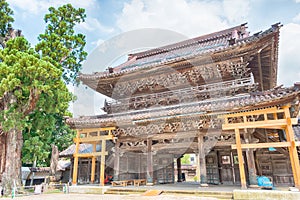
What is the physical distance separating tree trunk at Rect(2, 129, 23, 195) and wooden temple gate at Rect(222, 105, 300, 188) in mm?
10787

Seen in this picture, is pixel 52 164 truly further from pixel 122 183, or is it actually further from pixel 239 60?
pixel 239 60

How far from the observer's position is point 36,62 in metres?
10.1

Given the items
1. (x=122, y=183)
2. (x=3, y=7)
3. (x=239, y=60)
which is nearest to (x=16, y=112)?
(x=122, y=183)

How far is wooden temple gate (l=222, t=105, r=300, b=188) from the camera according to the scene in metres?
7.16

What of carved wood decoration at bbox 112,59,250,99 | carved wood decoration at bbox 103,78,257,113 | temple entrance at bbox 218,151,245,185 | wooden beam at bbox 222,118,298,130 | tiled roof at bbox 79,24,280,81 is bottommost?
temple entrance at bbox 218,151,245,185

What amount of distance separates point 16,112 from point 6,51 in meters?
3.24

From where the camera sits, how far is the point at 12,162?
436 inches

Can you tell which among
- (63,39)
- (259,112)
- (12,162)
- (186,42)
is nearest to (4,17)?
(63,39)

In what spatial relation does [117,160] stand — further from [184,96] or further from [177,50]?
[177,50]

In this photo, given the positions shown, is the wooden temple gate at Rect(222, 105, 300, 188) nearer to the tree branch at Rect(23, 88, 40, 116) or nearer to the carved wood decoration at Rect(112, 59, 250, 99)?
the carved wood decoration at Rect(112, 59, 250, 99)

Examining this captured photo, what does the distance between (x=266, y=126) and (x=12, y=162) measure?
485 inches

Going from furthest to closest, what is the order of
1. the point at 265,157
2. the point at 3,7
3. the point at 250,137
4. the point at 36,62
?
1. the point at 3,7
2. the point at 265,157
3. the point at 36,62
4. the point at 250,137

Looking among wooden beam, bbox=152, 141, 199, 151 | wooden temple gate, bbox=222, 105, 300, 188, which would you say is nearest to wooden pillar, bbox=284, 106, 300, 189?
wooden temple gate, bbox=222, 105, 300, 188

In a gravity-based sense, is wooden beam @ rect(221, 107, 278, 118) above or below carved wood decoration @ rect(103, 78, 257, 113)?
below
